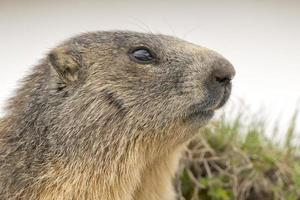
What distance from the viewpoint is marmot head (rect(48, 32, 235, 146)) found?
4.58 metres

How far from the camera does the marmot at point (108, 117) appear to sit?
461cm

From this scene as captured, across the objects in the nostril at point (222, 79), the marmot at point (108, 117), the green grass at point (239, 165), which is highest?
the nostril at point (222, 79)

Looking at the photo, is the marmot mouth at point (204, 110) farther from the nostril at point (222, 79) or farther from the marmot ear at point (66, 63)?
the marmot ear at point (66, 63)

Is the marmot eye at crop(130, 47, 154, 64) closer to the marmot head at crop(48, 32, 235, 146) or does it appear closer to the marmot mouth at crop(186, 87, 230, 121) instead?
the marmot head at crop(48, 32, 235, 146)

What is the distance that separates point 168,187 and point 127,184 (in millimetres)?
434

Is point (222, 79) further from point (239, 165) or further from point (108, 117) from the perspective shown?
point (239, 165)

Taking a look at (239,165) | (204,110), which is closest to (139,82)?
(204,110)

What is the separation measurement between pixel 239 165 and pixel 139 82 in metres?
1.85

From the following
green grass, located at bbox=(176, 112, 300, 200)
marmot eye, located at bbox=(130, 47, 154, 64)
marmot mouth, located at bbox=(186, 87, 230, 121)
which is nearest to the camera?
marmot mouth, located at bbox=(186, 87, 230, 121)

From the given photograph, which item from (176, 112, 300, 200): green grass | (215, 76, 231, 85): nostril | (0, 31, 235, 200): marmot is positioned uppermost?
(215, 76, 231, 85): nostril

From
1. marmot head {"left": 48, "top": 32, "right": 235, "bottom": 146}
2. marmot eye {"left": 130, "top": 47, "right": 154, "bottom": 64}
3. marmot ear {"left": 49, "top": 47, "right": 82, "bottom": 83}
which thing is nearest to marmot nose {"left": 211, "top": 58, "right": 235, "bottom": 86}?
marmot head {"left": 48, "top": 32, "right": 235, "bottom": 146}

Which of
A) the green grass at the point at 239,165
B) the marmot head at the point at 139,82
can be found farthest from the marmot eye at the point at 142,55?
the green grass at the point at 239,165

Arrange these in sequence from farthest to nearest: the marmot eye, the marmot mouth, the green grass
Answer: the green grass, the marmot eye, the marmot mouth

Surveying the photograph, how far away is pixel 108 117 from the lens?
4.64 m
